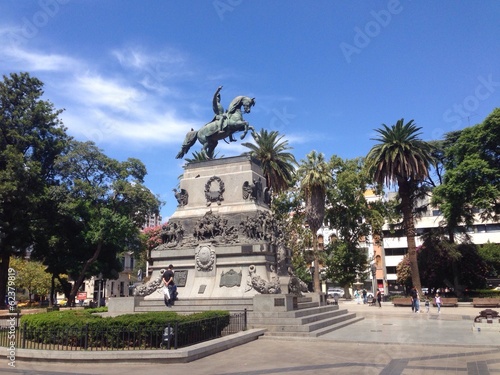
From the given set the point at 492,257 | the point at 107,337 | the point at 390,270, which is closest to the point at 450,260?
the point at 492,257

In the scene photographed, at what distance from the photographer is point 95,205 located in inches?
1578

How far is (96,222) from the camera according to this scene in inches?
1519

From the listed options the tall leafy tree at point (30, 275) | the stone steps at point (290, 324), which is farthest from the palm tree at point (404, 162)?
the tall leafy tree at point (30, 275)

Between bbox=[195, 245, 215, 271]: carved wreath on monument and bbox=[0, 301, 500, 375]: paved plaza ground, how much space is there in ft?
22.8

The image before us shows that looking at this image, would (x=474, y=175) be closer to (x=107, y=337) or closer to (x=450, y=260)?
(x=450, y=260)

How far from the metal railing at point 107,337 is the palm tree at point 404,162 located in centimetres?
3268

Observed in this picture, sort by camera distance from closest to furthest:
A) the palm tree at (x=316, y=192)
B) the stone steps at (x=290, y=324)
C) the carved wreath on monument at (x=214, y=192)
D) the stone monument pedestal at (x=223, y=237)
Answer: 1. the stone steps at (x=290, y=324)
2. the stone monument pedestal at (x=223, y=237)
3. the carved wreath on monument at (x=214, y=192)
4. the palm tree at (x=316, y=192)

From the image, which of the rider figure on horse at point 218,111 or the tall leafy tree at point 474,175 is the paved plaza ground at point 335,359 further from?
the tall leafy tree at point 474,175

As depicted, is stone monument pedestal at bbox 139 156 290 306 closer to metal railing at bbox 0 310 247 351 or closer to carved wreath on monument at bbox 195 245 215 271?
carved wreath on monument at bbox 195 245 215 271

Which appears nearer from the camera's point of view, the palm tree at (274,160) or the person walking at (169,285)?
the person walking at (169,285)

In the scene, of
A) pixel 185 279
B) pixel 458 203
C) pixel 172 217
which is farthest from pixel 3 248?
pixel 458 203

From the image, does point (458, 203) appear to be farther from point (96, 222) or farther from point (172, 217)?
point (96, 222)

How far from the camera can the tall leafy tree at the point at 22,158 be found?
3509 cm

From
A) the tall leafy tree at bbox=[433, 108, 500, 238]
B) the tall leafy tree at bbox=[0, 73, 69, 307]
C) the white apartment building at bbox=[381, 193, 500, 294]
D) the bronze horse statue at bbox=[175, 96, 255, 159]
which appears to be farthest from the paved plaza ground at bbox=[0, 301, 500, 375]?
the white apartment building at bbox=[381, 193, 500, 294]
